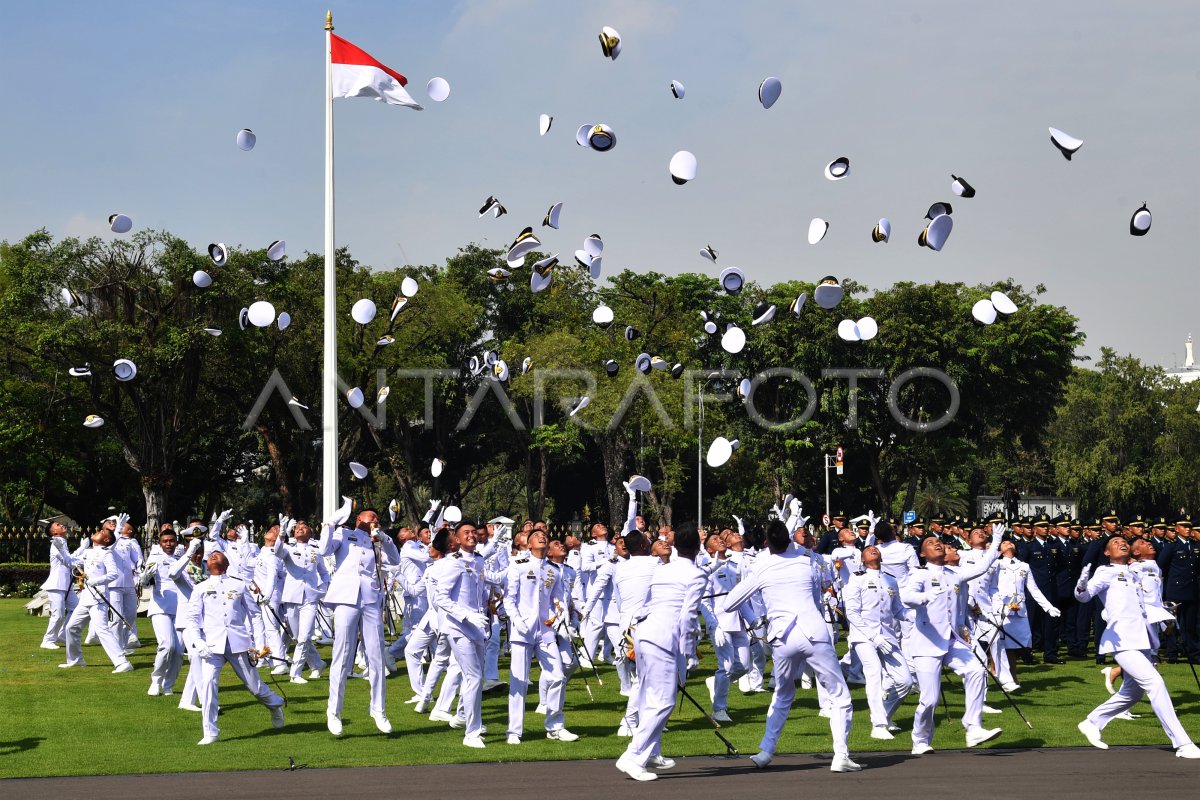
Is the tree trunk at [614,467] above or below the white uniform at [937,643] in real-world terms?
above

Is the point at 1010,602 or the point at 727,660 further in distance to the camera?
the point at 1010,602

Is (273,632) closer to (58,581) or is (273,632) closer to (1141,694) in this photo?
(58,581)

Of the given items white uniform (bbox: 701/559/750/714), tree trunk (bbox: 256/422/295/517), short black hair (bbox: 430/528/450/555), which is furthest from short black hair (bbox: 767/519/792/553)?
tree trunk (bbox: 256/422/295/517)

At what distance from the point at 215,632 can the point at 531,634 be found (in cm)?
294

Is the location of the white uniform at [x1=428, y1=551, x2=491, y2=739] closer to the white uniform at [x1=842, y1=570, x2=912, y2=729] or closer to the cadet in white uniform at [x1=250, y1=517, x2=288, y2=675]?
the white uniform at [x1=842, y1=570, x2=912, y2=729]

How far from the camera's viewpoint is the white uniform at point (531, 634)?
1255 centimetres

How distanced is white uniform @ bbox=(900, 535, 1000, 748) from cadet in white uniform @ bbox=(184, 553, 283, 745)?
6.10 meters

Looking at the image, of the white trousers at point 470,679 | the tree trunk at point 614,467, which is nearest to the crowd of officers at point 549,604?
the white trousers at point 470,679

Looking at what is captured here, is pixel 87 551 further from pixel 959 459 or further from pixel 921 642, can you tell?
pixel 959 459

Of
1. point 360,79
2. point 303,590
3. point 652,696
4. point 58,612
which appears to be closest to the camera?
point 652,696

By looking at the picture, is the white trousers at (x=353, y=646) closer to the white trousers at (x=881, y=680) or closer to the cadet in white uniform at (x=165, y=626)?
the cadet in white uniform at (x=165, y=626)

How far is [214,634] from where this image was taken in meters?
12.6

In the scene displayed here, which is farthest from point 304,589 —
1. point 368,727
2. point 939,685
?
point 939,685

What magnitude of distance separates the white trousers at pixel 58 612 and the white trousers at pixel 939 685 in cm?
1438
